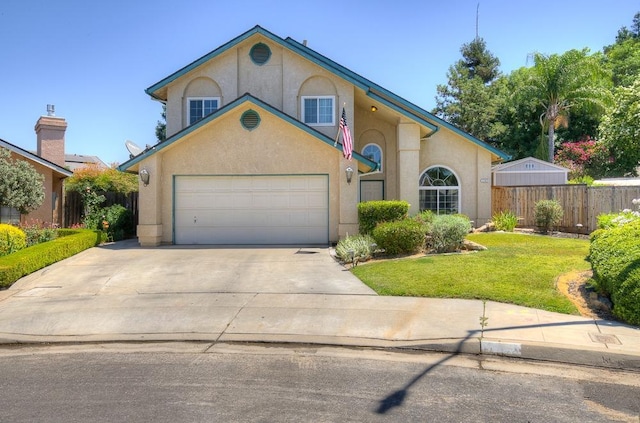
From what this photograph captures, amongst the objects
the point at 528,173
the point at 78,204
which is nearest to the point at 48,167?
the point at 78,204

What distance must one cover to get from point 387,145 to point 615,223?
398 inches

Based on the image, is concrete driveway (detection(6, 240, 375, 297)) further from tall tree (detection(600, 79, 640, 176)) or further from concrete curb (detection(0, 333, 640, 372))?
tall tree (detection(600, 79, 640, 176))

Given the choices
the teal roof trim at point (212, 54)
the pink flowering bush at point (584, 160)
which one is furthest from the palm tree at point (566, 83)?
the teal roof trim at point (212, 54)

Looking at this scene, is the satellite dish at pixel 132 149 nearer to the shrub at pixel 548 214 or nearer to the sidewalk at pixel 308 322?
the sidewalk at pixel 308 322

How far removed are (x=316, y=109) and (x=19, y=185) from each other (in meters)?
10.2

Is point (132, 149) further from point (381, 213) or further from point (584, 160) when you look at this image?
point (584, 160)

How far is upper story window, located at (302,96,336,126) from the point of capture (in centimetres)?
1769

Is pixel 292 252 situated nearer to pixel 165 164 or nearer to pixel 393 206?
pixel 393 206

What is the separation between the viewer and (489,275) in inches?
375

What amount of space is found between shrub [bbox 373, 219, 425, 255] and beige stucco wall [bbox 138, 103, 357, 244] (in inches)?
120

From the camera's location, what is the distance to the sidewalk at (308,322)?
6141 millimetres

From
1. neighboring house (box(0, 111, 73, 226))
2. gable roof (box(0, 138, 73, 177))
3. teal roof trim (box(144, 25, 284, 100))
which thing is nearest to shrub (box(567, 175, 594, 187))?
teal roof trim (box(144, 25, 284, 100))

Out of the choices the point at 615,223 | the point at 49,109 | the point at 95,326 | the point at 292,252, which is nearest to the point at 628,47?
the point at 615,223

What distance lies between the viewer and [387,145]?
1956cm
